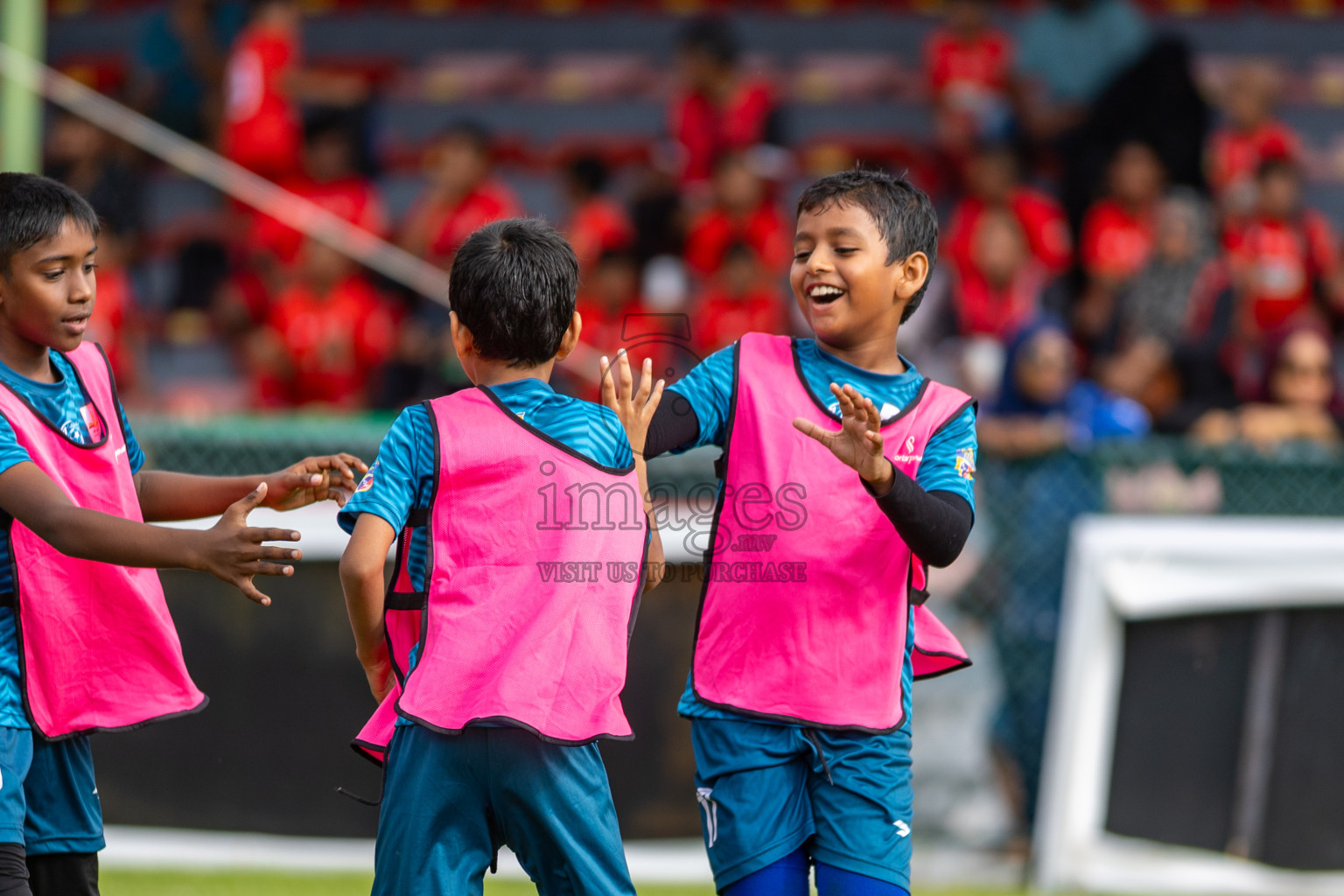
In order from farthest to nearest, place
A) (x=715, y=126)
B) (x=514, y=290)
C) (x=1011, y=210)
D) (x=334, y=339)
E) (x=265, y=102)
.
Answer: (x=265, y=102) → (x=715, y=126) → (x=1011, y=210) → (x=334, y=339) → (x=514, y=290)

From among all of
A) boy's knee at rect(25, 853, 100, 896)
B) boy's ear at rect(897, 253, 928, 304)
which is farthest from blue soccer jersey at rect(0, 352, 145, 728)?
boy's ear at rect(897, 253, 928, 304)

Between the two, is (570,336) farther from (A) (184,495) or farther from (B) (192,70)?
(B) (192,70)

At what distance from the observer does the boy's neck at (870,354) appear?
3.02 metres

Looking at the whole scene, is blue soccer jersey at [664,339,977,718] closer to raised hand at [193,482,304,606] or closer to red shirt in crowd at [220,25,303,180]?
raised hand at [193,482,304,606]

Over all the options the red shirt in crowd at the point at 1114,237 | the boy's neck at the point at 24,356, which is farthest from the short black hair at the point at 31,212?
the red shirt in crowd at the point at 1114,237

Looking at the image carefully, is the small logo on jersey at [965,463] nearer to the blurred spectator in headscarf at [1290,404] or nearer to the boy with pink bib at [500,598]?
the boy with pink bib at [500,598]

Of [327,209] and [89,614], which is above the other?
[327,209]

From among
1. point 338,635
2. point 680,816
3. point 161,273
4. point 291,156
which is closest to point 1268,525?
point 680,816

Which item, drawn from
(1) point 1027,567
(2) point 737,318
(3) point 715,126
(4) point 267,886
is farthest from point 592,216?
(4) point 267,886

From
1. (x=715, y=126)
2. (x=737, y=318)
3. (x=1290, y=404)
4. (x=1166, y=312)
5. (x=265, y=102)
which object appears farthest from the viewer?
(x=265, y=102)

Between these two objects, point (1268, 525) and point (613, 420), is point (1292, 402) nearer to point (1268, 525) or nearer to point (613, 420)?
point (1268, 525)

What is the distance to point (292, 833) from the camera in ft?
16.8

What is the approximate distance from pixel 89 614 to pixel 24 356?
0.48m

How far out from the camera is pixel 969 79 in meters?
9.13
